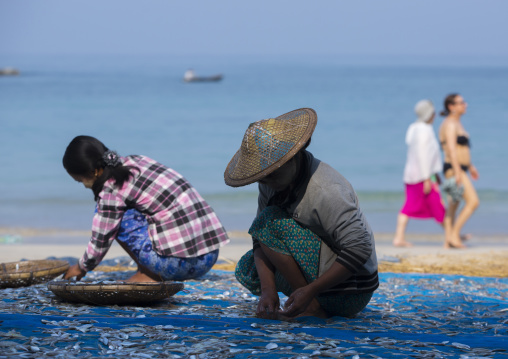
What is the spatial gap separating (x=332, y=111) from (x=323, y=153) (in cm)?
1252

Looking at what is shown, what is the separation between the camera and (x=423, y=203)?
845 cm

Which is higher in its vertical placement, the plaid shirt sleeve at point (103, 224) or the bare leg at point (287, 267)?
the plaid shirt sleeve at point (103, 224)

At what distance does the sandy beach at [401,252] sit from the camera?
643 centimetres

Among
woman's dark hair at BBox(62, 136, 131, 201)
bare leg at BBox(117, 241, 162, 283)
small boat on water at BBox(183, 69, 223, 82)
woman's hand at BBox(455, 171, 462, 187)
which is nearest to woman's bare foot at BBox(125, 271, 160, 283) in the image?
bare leg at BBox(117, 241, 162, 283)

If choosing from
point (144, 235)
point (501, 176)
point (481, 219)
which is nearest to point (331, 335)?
point (144, 235)

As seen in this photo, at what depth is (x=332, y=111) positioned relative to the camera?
3291 centimetres

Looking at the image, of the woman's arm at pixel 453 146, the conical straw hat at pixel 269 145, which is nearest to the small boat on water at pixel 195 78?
the woman's arm at pixel 453 146

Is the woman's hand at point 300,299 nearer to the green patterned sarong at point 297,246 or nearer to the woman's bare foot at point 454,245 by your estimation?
the green patterned sarong at point 297,246

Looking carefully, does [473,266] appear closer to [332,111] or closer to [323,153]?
[323,153]

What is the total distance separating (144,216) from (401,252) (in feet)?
12.4

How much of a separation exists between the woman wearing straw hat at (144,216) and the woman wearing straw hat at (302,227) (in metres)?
1.11

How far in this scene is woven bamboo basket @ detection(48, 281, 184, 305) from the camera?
13.0 ft

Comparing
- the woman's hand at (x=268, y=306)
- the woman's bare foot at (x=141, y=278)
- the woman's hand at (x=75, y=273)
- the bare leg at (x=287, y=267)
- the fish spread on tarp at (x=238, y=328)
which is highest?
the bare leg at (x=287, y=267)

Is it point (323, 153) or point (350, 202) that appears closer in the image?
point (350, 202)
